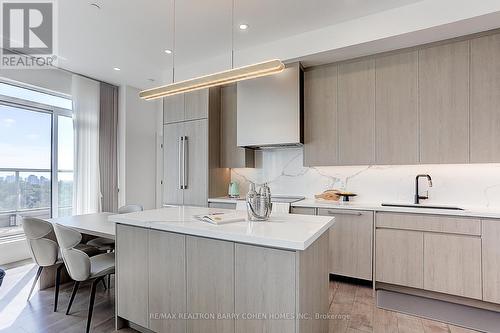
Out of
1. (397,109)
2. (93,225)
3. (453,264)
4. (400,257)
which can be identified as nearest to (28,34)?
(93,225)

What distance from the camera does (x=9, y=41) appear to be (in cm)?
353

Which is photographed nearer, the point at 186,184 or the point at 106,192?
the point at 186,184

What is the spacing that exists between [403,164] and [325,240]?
1.72m

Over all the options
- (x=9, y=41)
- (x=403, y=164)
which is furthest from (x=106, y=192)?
(x=403, y=164)

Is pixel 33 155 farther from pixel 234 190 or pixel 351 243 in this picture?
pixel 351 243

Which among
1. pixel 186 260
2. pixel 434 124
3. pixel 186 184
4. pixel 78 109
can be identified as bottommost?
pixel 186 260

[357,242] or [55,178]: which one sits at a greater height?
[55,178]

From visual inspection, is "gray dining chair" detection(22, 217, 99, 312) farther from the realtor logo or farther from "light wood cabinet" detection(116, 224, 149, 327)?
the realtor logo

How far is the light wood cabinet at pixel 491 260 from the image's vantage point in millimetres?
2379

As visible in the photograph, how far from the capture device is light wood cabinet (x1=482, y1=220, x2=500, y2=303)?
238 centimetres

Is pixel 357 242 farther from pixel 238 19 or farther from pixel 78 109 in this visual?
pixel 78 109

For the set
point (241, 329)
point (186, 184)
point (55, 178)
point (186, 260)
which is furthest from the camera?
point (55, 178)

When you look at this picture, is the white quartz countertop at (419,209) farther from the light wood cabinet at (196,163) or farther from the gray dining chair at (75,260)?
the gray dining chair at (75,260)

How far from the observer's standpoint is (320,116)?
137 inches
